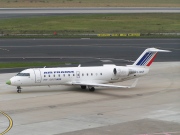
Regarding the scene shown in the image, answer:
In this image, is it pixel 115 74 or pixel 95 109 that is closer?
pixel 95 109

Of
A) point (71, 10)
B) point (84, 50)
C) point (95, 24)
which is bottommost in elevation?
point (84, 50)

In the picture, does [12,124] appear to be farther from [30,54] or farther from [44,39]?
[44,39]

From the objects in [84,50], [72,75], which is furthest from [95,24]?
[72,75]

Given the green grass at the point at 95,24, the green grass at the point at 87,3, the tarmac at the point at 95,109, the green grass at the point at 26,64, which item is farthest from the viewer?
the green grass at the point at 87,3

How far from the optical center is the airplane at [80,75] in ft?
173

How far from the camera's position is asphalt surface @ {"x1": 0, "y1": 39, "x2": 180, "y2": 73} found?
76.8m

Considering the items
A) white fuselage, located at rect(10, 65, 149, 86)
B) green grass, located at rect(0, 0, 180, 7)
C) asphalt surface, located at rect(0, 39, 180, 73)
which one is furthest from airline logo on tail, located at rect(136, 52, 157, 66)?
green grass, located at rect(0, 0, 180, 7)

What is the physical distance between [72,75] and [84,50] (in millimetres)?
31832

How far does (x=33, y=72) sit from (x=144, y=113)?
1513 centimetres

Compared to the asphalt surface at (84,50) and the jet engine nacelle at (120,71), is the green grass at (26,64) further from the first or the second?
the jet engine nacelle at (120,71)

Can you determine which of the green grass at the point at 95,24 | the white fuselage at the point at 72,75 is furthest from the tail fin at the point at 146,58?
the green grass at the point at 95,24

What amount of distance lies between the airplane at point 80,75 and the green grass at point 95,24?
51.4 m

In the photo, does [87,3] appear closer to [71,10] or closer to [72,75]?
[71,10]

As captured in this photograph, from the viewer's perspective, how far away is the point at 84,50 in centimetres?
8556
